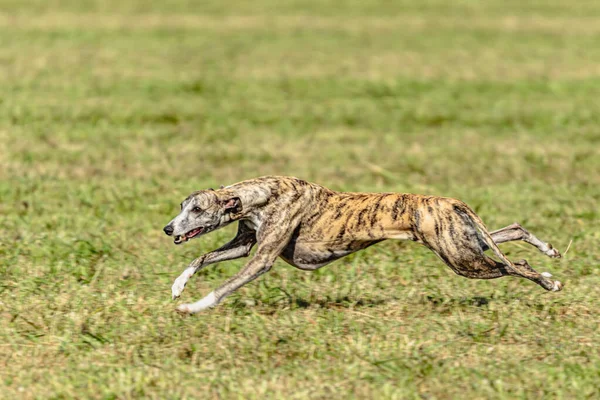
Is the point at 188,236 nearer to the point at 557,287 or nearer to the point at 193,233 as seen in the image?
the point at 193,233

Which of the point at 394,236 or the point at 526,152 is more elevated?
the point at 394,236

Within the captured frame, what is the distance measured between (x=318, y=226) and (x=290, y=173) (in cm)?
482

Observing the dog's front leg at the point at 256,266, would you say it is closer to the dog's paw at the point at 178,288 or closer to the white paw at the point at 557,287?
the dog's paw at the point at 178,288

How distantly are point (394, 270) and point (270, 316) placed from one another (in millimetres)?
1488

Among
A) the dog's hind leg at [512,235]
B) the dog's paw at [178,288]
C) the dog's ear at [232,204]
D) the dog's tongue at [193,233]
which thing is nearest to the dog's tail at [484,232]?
the dog's hind leg at [512,235]

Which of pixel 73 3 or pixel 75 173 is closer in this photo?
pixel 75 173

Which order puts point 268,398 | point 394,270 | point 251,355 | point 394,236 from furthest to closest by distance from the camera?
point 394,270, point 394,236, point 251,355, point 268,398

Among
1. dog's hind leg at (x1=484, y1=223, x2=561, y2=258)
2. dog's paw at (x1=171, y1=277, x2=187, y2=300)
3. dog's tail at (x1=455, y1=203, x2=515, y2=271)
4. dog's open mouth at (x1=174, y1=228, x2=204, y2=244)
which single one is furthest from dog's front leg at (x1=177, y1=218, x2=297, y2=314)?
dog's hind leg at (x1=484, y1=223, x2=561, y2=258)

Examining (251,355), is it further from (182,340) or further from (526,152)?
(526,152)

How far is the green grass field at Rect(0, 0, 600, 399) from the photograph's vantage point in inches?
245

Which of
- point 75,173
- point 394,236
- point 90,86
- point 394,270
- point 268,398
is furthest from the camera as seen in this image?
point 90,86

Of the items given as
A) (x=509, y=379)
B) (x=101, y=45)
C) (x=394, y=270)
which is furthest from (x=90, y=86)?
(x=509, y=379)

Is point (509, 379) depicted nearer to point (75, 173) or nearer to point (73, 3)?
point (75, 173)

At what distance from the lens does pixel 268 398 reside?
228 inches
